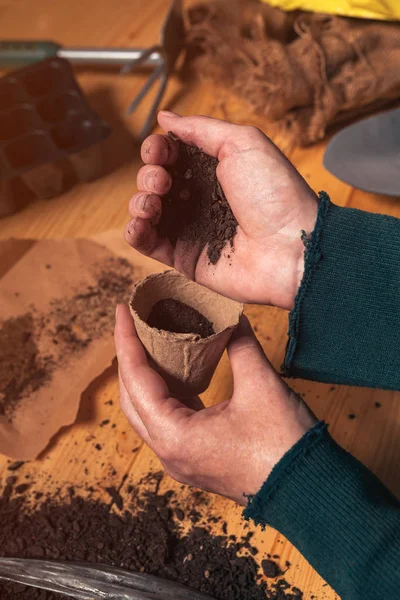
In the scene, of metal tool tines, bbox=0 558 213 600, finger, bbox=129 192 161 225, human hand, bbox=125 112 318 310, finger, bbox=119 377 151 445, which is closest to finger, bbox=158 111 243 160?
human hand, bbox=125 112 318 310

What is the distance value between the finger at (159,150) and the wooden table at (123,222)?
407 millimetres

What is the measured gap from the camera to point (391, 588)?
63cm

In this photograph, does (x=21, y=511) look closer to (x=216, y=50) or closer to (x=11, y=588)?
(x=11, y=588)

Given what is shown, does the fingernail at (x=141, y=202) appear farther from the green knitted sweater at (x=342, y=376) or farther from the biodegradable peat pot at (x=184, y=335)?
the green knitted sweater at (x=342, y=376)

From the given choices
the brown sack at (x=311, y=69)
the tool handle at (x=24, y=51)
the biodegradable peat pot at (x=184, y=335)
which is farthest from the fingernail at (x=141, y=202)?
the tool handle at (x=24, y=51)

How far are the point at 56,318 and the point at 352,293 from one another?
0.60 m

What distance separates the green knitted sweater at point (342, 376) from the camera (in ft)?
2.14

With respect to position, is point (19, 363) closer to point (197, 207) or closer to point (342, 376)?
point (197, 207)

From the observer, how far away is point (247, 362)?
2.56 feet

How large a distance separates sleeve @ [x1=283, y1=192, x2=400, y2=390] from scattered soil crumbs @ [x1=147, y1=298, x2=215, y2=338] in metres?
0.14

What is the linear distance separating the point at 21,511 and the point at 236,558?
1.09 ft

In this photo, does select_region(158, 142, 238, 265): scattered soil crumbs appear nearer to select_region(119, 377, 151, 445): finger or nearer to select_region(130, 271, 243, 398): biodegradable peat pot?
select_region(130, 271, 243, 398): biodegradable peat pot

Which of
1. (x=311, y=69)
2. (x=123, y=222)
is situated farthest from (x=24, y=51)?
(x=311, y=69)

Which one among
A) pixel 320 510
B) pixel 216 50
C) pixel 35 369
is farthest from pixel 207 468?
pixel 216 50
